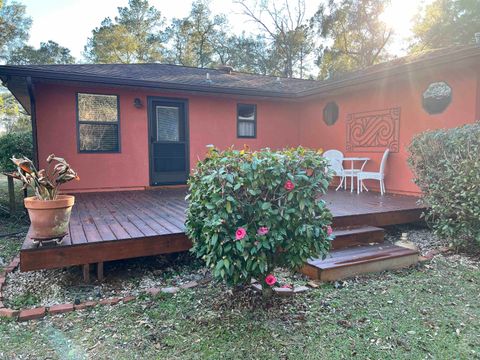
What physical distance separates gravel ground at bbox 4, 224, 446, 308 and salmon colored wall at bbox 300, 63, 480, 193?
2675 mm

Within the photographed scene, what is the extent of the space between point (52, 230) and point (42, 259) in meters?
0.24

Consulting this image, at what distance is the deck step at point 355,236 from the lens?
3.93 m

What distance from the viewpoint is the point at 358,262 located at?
3.34 meters

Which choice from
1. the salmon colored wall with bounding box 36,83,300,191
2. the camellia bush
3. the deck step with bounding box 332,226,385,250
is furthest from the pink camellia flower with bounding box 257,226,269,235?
the salmon colored wall with bounding box 36,83,300,191

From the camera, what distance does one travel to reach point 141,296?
2.85 meters

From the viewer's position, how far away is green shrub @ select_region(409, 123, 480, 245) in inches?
143

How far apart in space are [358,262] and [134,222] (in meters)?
2.42

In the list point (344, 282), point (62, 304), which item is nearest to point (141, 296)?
point (62, 304)

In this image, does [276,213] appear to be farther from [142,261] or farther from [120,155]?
[120,155]

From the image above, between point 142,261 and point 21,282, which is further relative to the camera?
point 142,261

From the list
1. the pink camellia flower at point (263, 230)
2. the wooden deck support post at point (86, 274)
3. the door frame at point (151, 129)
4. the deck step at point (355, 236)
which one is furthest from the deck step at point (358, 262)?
the door frame at point (151, 129)

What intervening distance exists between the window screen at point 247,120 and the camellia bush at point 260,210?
18.9 ft

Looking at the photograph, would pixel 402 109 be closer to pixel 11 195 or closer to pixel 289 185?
pixel 289 185

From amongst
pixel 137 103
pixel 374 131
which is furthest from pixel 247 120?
pixel 374 131
